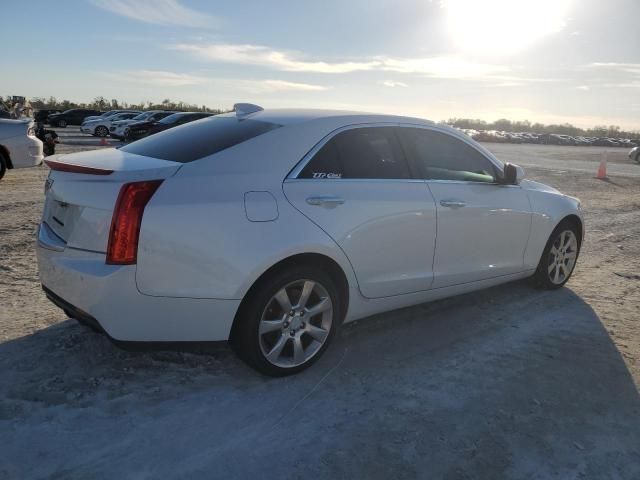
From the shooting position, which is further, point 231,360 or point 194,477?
point 231,360

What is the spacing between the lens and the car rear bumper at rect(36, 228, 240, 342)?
300 cm

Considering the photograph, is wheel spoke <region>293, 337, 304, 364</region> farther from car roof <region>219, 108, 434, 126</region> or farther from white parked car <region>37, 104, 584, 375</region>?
car roof <region>219, 108, 434, 126</region>

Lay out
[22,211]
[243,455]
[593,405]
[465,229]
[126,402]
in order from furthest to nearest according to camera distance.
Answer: [22,211], [465,229], [593,405], [126,402], [243,455]

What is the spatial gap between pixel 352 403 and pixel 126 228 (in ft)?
5.29

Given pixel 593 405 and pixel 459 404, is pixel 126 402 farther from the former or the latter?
pixel 593 405

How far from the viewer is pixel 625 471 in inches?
110

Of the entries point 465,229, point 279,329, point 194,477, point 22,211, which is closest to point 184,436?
point 194,477

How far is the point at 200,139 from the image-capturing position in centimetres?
370

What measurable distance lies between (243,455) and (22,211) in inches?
262

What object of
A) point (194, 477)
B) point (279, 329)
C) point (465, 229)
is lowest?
point (194, 477)

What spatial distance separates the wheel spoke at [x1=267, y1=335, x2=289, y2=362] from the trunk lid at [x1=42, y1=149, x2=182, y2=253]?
1160mm

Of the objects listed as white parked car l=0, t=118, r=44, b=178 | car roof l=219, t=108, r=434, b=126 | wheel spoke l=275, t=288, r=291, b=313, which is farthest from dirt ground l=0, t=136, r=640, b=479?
white parked car l=0, t=118, r=44, b=178

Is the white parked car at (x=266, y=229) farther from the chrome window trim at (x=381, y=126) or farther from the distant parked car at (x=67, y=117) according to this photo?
the distant parked car at (x=67, y=117)

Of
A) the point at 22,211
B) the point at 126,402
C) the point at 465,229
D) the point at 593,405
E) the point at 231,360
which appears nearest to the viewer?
the point at 126,402
